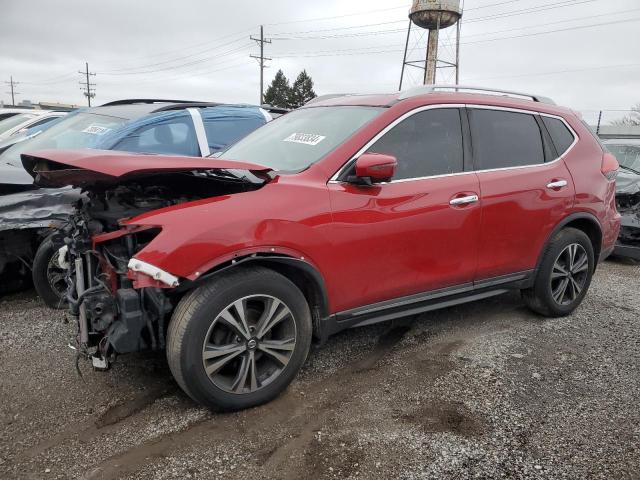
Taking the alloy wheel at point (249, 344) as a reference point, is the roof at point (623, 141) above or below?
above

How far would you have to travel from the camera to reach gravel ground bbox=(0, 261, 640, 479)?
8.28 feet

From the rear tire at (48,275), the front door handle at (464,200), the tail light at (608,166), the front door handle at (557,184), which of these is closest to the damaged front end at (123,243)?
the rear tire at (48,275)

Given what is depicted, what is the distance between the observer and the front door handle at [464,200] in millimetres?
3554

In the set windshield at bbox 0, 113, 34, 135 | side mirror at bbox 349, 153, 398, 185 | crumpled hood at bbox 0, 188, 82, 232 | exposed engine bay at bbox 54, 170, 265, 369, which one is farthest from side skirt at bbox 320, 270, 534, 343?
windshield at bbox 0, 113, 34, 135

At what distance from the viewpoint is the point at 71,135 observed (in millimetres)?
5926

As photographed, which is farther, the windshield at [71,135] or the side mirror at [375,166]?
the windshield at [71,135]

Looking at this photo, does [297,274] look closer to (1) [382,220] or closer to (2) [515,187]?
(1) [382,220]

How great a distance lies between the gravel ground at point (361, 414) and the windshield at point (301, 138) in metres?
1.41

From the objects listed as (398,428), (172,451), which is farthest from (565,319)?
(172,451)

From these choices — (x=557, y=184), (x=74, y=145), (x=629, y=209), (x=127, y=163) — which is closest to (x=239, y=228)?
(x=127, y=163)

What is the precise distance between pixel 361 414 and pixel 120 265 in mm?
1569

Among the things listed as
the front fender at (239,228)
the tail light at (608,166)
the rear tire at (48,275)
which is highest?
the tail light at (608,166)

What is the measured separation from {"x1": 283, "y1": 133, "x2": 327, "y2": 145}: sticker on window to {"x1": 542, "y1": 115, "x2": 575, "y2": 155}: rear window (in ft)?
6.69

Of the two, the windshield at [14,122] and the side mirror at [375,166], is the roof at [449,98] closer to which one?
the side mirror at [375,166]
